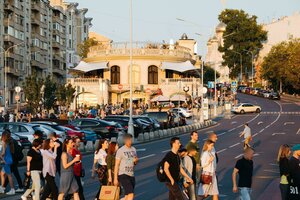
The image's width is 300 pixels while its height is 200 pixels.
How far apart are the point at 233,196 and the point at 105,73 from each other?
7235 cm

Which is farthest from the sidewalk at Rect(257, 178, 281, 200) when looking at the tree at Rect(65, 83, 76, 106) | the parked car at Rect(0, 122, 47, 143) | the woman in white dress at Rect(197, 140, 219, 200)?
the tree at Rect(65, 83, 76, 106)

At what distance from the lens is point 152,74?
8825cm

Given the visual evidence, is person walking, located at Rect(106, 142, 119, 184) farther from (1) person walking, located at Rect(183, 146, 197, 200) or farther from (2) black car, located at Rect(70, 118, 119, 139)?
(2) black car, located at Rect(70, 118, 119, 139)

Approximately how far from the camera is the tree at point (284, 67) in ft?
310

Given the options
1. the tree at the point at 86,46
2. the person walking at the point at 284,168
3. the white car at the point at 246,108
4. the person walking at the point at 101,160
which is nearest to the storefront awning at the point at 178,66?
the white car at the point at 246,108

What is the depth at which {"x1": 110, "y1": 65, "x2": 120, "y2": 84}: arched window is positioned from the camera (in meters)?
88.1

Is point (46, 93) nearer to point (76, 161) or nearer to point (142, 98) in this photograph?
point (142, 98)

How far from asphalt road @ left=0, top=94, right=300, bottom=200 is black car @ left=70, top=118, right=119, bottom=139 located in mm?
2308

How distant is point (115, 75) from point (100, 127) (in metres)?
49.1

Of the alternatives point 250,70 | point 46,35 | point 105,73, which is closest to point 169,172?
point 105,73

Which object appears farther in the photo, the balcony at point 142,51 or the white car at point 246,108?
the balcony at point 142,51

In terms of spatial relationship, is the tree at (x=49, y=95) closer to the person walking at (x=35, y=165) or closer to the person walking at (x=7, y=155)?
the person walking at (x=7, y=155)

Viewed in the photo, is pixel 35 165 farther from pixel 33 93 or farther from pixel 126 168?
pixel 33 93

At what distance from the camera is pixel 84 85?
82375mm
